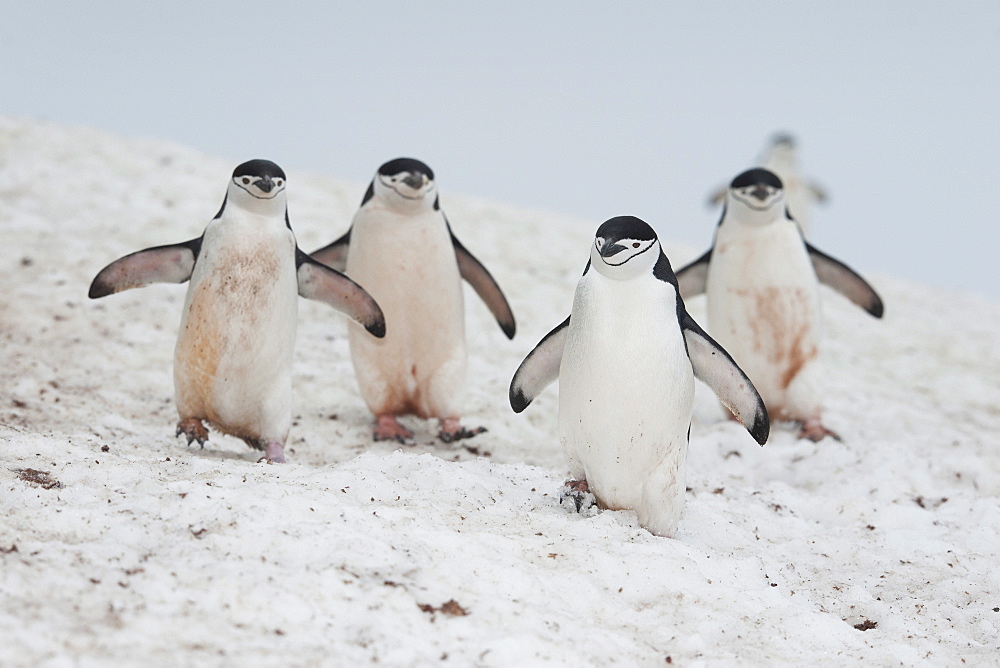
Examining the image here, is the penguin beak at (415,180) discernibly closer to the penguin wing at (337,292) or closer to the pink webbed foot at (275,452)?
the penguin wing at (337,292)

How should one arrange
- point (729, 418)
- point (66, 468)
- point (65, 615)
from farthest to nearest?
1. point (729, 418)
2. point (66, 468)
3. point (65, 615)

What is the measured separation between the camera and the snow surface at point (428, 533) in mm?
2373

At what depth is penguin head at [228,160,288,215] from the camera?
434 cm

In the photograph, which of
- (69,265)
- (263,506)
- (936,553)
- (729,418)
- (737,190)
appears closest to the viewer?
(263,506)

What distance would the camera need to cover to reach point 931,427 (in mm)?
6836

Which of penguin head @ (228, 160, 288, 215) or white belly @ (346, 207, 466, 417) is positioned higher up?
penguin head @ (228, 160, 288, 215)

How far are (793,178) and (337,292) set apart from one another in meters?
10.1

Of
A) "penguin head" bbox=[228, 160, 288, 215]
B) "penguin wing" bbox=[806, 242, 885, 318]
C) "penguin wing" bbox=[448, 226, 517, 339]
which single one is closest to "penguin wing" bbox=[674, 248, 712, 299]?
"penguin wing" bbox=[806, 242, 885, 318]


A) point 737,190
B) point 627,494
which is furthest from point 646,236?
point 737,190

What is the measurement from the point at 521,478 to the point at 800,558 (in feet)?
3.88

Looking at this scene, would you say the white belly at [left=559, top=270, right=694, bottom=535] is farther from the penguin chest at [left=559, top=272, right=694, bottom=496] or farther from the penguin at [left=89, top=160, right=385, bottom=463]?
the penguin at [left=89, top=160, right=385, bottom=463]

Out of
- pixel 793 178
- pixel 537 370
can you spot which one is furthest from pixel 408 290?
pixel 793 178

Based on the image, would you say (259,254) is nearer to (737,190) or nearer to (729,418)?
(737,190)

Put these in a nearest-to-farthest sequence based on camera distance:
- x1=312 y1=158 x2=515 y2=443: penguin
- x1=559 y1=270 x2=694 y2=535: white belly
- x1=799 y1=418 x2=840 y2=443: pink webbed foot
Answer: x1=559 y1=270 x2=694 y2=535: white belly → x1=312 y1=158 x2=515 y2=443: penguin → x1=799 y1=418 x2=840 y2=443: pink webbed foot
